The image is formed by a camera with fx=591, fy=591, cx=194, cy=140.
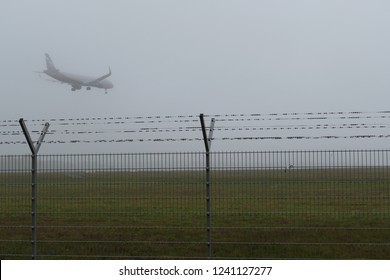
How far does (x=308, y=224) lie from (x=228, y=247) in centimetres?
422

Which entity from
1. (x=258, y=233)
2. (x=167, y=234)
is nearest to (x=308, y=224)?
(x=258, y=233)

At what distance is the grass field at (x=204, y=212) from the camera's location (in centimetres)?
913

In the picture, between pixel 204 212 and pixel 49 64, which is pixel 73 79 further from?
pixel 204 212

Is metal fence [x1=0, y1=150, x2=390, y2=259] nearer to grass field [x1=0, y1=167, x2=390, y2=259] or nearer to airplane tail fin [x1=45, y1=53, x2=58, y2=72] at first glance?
grass field [x1=0, y1=167, x2=390, y2=259]

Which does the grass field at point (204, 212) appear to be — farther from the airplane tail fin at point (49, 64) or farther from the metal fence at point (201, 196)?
the airplane tail fin at point (49, 64)

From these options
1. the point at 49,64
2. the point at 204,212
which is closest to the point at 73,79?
the point at 49,64

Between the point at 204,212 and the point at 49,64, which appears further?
the point at 49,64

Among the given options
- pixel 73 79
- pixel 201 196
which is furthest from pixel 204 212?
pixel 73 79

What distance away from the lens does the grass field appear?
913 centimetres

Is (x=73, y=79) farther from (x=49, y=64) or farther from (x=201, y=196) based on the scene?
(x=201, y=196)

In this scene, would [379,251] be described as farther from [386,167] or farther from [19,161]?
[19,161]

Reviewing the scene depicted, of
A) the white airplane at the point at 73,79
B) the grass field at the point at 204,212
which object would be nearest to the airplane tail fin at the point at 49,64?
the white airplane at the point at 73,79

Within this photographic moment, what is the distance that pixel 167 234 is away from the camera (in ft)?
47.8

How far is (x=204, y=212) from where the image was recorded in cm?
1148
